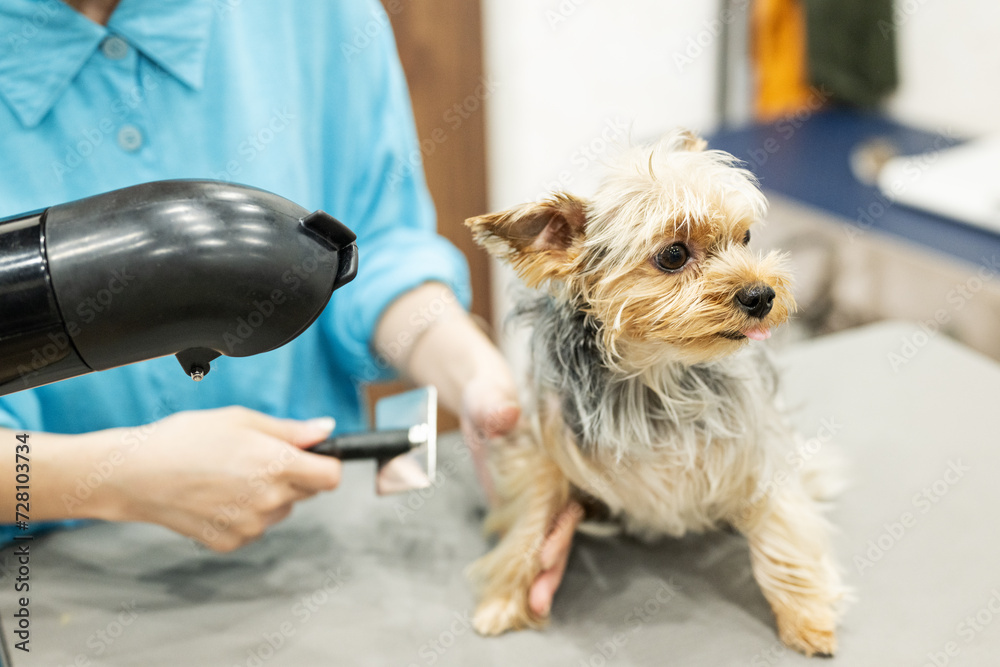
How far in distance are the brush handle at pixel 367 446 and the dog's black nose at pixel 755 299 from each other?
350mm

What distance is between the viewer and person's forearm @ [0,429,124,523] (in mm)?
640

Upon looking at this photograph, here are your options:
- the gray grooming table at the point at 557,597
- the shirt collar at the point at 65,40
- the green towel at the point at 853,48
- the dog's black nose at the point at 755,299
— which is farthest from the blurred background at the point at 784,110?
the dog's black nose at the point at 755,299

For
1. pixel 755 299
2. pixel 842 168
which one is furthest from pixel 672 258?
pixel 842 168

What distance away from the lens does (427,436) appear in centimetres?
77

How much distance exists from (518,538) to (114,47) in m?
0.58

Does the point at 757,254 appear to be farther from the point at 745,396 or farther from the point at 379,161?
the point at 379,161

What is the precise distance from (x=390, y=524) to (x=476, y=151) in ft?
3.63

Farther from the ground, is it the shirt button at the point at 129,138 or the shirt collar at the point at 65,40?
the shirt collar at the point at 65,40

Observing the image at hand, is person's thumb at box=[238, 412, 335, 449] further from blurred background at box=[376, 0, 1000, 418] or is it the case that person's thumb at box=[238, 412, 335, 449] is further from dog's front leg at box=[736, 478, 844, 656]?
blurred background at box=[376, 0, 1000, 418]

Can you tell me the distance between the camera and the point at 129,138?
72cm

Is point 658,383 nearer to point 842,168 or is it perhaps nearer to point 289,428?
point 289,428

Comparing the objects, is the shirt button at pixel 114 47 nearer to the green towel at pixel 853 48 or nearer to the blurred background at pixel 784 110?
the blurred background at pixel 784 110

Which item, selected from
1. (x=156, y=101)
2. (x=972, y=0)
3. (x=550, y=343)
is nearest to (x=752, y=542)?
(x=550, y=343)

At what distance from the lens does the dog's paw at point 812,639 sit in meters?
0.63
